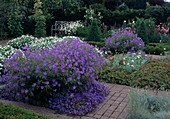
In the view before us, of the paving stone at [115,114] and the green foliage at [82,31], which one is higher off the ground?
the green foliage at [82,31]

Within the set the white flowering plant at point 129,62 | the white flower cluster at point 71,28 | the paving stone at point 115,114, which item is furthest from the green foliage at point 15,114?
the white flower cluster at point 71,28

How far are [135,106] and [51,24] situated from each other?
12.3 meters

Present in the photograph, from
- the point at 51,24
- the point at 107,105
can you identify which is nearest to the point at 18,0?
the point at 51,24

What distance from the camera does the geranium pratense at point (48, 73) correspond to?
3754 millimetres

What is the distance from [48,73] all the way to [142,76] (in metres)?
2.65

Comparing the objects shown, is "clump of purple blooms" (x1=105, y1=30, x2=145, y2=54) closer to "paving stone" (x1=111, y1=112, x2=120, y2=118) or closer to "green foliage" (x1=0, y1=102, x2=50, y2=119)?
"paving stone" (x1=111, y1=112, x2=120, y2=118)

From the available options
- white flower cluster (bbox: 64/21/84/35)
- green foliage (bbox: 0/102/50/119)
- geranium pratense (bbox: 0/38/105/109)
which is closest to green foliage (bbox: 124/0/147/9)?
white flower cluster (bbox: 64/21/84/35)

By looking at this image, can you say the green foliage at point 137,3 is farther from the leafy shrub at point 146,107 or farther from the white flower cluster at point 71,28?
the leafy shrub at point 146,107

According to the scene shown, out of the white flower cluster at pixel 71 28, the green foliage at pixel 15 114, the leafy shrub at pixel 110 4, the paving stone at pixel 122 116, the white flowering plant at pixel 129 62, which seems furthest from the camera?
the leafy shrub at pixel 110 4

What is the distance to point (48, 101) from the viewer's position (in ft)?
12.9

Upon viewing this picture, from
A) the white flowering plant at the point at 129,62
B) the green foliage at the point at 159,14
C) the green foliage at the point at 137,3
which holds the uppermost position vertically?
the green foliage at the point at 137,3

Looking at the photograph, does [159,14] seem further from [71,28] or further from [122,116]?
[122,116]

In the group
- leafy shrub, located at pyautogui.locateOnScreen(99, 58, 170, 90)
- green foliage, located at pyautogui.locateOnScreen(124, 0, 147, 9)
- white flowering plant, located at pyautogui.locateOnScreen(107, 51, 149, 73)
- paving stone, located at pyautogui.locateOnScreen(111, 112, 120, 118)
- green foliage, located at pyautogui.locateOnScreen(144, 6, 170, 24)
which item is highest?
green foliage, located at pyautogui.locateOnScreen(124, 0, 147, 9)

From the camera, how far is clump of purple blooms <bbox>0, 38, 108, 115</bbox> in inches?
147
